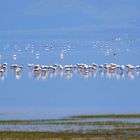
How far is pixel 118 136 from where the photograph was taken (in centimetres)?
4956

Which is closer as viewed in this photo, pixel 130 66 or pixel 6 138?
pixel 6 138

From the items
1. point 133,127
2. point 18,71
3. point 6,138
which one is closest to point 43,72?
point 18,71

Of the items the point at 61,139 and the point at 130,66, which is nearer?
the point at 61,139

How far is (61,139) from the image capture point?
1896 inches

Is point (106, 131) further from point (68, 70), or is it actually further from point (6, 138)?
point (68, 70)

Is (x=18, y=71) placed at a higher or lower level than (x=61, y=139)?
higher

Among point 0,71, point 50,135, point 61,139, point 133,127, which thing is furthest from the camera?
point 0,71

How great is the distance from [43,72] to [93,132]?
67277mm

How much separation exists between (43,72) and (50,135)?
225ft

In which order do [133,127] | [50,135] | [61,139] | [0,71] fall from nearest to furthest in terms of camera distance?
[61,139] < [50,135] < [133,127] < [0,71]

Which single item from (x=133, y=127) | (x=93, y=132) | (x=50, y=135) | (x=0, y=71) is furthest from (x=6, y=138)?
(x=0, y=71)

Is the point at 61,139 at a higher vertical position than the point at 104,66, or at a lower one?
lower

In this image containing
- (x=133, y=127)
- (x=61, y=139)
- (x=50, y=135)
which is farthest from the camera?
(x=133, y=127)

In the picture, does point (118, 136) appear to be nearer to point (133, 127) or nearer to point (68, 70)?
point (133, 127)
